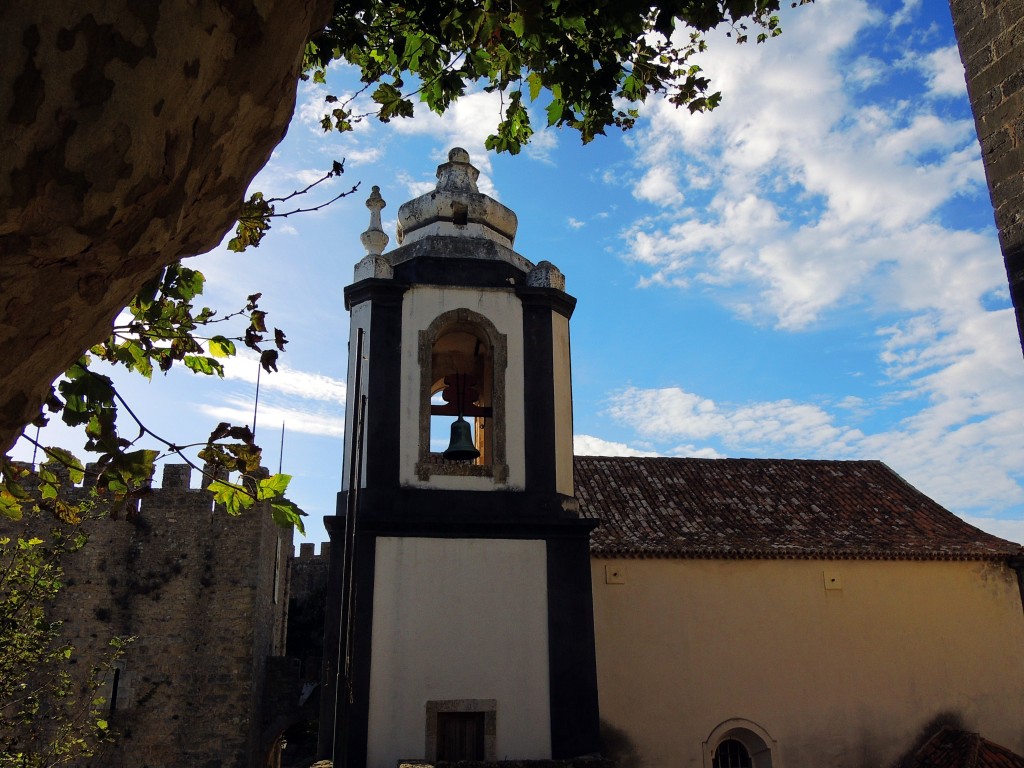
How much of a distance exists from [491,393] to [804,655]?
683 cm

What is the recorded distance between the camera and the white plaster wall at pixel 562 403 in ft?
32.0

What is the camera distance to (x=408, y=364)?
32.0 ft

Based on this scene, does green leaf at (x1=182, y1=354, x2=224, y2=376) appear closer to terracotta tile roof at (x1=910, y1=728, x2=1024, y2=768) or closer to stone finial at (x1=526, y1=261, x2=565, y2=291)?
stone finial at (x1=526, y1=261, x2=565, y2=291)

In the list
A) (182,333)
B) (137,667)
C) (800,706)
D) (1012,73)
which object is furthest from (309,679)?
(1012,73)

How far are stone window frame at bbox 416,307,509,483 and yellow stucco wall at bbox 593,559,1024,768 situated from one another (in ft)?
13.5

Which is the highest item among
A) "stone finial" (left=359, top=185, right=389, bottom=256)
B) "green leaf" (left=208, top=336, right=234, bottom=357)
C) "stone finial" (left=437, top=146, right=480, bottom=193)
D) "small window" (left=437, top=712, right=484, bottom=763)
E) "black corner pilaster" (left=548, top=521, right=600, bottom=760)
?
"stone finial" (left=437, top=146, right=480, bottom=193)

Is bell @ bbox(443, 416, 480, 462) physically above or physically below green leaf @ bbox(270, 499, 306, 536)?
above

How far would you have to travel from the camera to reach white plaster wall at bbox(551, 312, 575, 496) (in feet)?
32.0

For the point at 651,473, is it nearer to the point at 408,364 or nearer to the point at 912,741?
the point at 912,741

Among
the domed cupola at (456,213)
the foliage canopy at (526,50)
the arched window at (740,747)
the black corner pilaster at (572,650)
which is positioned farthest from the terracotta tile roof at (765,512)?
the foliage canopy at (526,50)

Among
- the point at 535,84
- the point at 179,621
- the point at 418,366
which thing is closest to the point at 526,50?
the point at 535,84

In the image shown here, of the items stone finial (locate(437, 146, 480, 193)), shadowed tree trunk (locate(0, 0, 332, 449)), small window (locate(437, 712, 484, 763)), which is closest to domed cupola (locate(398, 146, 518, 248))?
stone finial (locate(437, 146, 480, 193))

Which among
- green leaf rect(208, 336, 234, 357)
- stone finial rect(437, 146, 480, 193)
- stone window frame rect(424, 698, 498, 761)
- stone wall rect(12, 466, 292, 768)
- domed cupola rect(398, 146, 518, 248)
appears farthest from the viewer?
stone wall rect(12, 466, 292, 768)

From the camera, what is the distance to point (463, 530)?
9172mm
